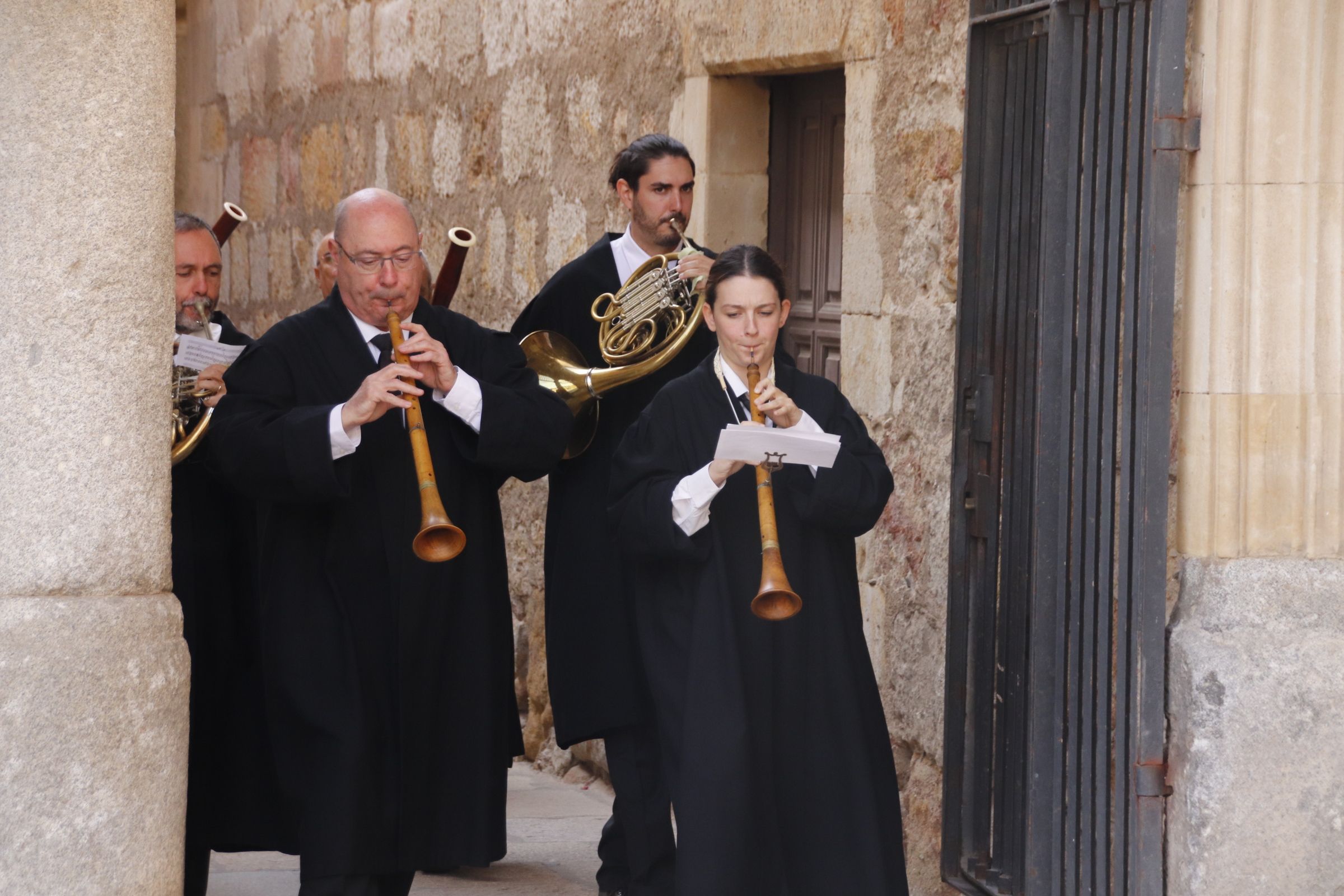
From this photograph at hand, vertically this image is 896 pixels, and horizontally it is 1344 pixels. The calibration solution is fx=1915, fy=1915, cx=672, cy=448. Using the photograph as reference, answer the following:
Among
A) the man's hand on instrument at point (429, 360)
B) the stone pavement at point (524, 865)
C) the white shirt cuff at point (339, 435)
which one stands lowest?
the stone pavement at point (524, 865)

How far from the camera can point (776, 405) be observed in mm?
3762

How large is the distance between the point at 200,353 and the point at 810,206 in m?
1.88

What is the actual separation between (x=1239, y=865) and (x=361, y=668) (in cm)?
189

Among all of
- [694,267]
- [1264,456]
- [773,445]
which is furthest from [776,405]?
[694,267]

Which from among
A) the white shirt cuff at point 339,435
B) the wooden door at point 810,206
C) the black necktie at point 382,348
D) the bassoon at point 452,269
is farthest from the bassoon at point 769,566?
the bassoon at point 452,269

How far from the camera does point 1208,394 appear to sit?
11.7 feet

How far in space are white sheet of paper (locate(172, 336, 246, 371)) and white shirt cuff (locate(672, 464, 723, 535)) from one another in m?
1.40

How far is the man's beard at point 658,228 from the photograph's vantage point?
5.04m

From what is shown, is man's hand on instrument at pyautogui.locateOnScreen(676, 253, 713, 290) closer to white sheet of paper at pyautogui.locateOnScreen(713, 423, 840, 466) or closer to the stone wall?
the stone wall

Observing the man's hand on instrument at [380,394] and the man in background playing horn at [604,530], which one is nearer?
the man's hand on instrument at [380,394]

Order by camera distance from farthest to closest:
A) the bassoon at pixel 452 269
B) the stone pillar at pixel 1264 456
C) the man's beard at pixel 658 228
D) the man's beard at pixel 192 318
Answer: the bassoon at pixel 452 269, the man's beard at pixel 658 228, the man's beard at pixel 192 318, the stone pillar at pixel 1264 456

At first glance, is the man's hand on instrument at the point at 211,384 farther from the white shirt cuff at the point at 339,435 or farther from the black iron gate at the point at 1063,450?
the black iron gate at the point at 1063,450

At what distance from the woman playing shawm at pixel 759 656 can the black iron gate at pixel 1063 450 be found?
0.35m

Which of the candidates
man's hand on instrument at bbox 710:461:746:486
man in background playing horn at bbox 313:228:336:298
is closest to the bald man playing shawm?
man's hand on instrument at bbox 710:461:746:486
